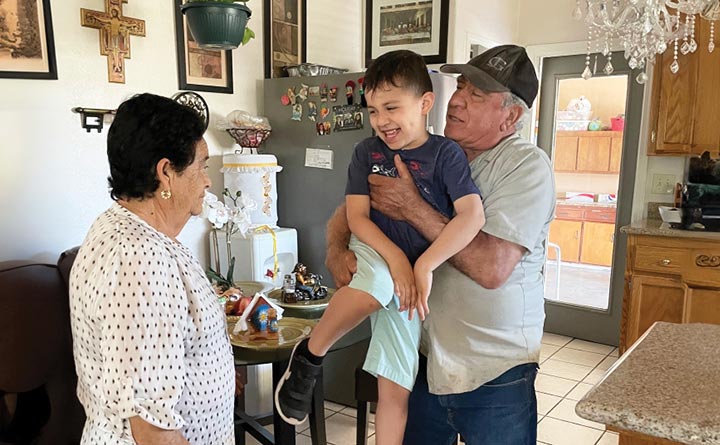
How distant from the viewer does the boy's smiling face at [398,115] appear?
1419 mm

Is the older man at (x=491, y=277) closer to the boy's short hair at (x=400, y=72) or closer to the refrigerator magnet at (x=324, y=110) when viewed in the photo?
the boy's short hair at (x=400, y=72)

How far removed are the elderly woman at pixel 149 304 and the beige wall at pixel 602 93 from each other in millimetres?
3470

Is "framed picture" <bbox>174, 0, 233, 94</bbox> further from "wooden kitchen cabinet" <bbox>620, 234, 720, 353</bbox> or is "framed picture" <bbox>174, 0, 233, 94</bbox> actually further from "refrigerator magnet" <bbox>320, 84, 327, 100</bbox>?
"wooden kitchen cabinet" <bbox>620, 234, 720, 353</bbox>

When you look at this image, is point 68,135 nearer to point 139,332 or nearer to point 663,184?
point 139,332

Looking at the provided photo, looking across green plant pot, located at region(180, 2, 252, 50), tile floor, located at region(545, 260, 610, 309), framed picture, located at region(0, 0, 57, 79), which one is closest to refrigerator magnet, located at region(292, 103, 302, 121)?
green plant pot, located at region(180, 2, 252, 50)

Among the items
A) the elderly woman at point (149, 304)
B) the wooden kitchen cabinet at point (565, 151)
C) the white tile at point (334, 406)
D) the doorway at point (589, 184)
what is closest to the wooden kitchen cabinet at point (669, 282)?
the doorway at point (589, 184)

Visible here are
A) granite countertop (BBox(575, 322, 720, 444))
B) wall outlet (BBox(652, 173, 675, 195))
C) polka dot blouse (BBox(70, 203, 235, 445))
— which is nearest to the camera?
granite countertop (BBox(575, 322, 720, 444))

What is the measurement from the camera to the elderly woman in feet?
3.45

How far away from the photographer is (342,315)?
145 centimetres

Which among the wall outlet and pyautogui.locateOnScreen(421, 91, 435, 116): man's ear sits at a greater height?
pyautogui.locateOnScreen(421, 91, 435, 116): man's ear

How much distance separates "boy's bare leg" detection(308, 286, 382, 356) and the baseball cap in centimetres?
58

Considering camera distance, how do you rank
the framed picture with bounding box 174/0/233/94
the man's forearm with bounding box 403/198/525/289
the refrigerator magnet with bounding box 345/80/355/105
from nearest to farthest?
1. the man's forearm with bounding box 403/198/525/289
2. the framed picture with bounding box 174/0/233/94
3. the refrigerator magnet with bounding box 345/80/355/105

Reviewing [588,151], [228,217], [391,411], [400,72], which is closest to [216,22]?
[228,217]

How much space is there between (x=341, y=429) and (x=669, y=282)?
1917 millimetres
